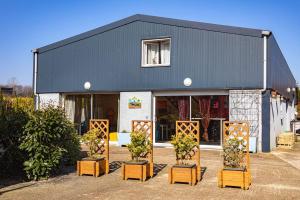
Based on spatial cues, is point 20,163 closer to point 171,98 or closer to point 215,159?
point 215,159

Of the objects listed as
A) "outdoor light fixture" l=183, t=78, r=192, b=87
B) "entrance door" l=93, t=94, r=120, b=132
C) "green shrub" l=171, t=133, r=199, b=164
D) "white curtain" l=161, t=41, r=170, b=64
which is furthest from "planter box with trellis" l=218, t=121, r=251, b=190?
"entrance door" l=93, t=94, r=120, b=132

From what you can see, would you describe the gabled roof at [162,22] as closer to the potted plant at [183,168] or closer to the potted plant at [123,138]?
the potted plant at [123,138]

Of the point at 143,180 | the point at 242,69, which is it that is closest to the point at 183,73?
the point at 242,69

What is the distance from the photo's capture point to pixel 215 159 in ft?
40.8

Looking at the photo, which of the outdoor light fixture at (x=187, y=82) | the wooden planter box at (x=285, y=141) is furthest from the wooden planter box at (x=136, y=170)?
the wooden planter box at (x=285, y=141)

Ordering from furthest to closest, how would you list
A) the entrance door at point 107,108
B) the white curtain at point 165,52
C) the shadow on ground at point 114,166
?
1. the entrance door at point 107,108
2. the white curtain at point 165,52
3. the shadow on ground at point 114,166

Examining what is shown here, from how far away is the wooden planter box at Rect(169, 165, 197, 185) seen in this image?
8406mm

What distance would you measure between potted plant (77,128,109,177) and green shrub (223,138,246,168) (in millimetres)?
3392

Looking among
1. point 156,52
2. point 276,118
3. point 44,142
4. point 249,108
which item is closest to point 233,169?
point 44,142

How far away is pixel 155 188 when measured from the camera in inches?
322

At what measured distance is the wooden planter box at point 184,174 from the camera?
8.41 metres

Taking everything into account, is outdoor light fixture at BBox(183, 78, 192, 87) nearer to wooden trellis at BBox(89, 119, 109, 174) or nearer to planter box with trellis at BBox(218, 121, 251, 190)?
wooden trellis at BBox(89, 119, 109, 174)

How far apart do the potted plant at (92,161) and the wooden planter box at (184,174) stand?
2.14 m

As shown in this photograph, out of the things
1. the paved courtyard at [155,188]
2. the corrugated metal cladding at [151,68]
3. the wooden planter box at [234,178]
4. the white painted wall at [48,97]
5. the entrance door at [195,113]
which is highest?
the corrugated metal cladding at [151,68]
